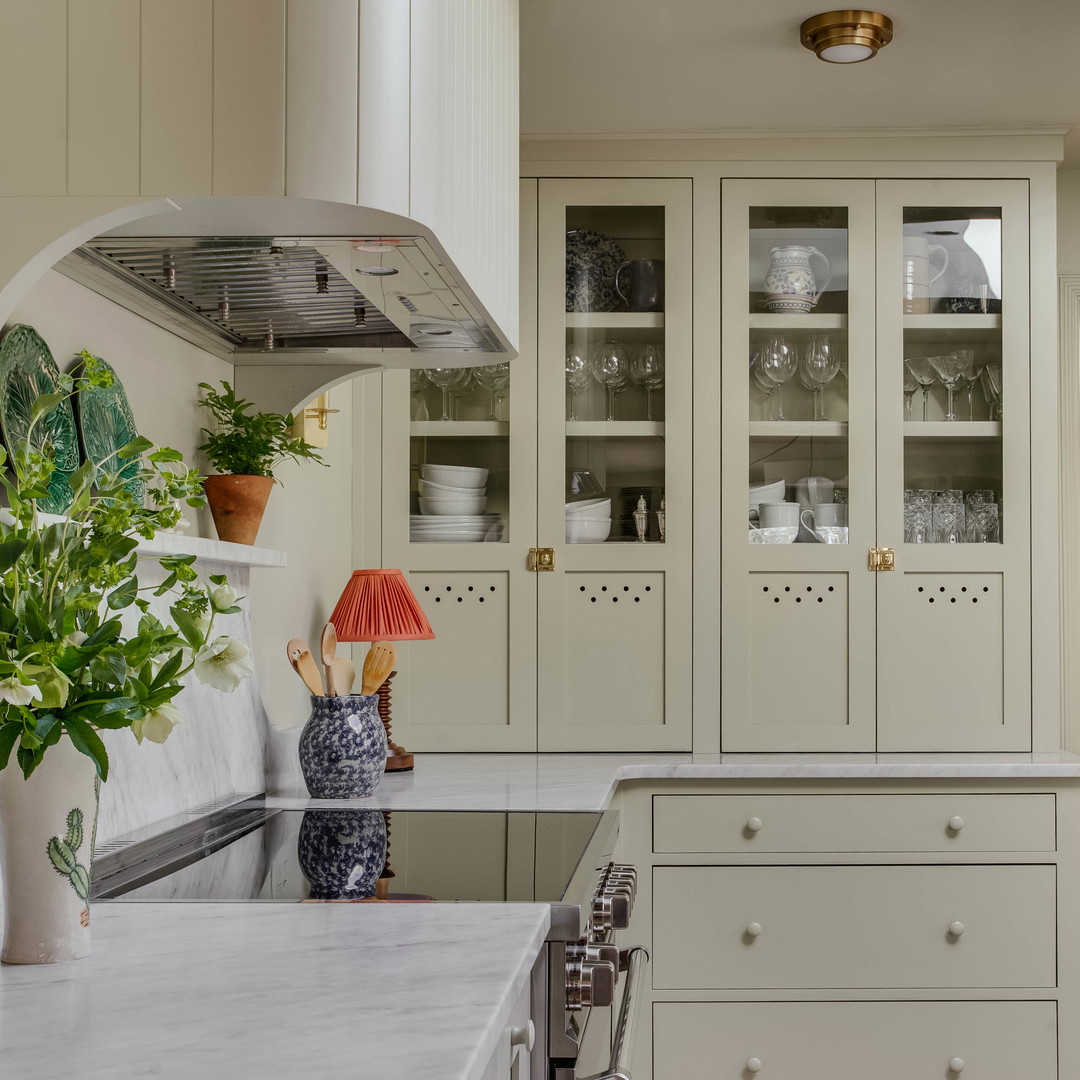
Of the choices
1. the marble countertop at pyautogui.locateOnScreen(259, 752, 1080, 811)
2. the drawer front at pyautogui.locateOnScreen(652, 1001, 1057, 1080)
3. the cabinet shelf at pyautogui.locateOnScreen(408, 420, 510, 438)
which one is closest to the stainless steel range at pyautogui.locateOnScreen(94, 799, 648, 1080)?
the marble countertop at pyautogui.locateOnScreen(259, 752, 1080, 811)

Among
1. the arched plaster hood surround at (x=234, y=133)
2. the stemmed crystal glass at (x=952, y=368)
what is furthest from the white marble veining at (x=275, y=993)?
the stemmed crystal glass at (x=952, y=368)

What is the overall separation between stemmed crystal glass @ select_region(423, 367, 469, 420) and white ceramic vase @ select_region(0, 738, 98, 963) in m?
1.98

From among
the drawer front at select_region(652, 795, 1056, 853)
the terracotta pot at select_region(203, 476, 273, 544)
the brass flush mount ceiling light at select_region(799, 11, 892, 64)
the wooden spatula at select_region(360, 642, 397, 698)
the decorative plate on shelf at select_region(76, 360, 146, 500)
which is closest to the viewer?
the decorative plate on shelf at select_region(76, 360, 146, 500)

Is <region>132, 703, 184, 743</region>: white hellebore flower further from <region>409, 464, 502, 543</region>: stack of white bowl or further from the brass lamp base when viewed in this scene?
<region>409, 464, 502, 543</region>: stack of white bowl

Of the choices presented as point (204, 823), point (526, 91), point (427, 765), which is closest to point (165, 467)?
point (204, 823)

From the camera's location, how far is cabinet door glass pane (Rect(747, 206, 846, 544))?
9.48 feet

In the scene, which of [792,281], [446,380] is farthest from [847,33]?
[446,380]

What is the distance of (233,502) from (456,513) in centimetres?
102

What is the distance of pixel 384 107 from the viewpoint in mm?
1264

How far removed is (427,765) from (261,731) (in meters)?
0.54

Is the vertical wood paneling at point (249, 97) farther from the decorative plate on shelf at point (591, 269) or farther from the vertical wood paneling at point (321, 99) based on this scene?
the decorative plate on shelf at point (591, 269)

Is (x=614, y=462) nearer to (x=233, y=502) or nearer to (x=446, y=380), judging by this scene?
(x=446, y=380)

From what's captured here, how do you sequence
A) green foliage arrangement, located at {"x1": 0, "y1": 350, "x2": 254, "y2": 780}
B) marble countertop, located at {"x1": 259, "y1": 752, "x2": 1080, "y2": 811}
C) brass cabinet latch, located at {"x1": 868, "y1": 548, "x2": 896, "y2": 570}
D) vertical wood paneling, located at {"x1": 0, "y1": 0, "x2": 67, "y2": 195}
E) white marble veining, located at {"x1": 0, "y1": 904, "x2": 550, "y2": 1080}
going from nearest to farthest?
white marble veining, located at {"x1": 0, "y1": 904, "x2": 550, "y2": 1080}, green foliage arrangement, located at {"x1": 0, "y1": 350, "x2": 254, "y2": 780}, vertical wood paneling, located at {"x1": 0, "y1": 0, "x2": 67, "y2": 195}, marble countertop, located at {"x1": 259, "y1": 752, "x2": 1080, "y2": 811}, brass cabinet latch, located at {"x1": 868, "y1": 548, "x2": 896, "y2": 570}

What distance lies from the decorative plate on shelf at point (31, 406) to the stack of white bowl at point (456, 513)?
147 centimetres
